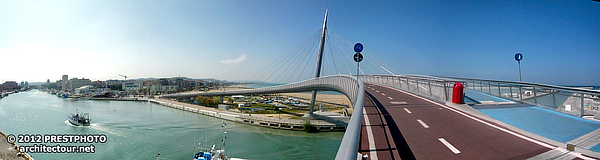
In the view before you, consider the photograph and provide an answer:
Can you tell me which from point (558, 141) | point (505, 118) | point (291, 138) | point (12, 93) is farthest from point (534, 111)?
point (12, 93)

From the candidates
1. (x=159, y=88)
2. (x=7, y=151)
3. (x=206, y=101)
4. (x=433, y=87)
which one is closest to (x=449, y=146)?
(x=433, y=87)

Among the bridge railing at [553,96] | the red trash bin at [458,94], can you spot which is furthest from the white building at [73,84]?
the bridge railing at [553,96]

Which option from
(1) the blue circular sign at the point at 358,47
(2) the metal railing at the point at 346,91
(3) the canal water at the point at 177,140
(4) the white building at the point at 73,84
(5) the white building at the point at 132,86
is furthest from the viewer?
(5) the white building at the point at 132,86

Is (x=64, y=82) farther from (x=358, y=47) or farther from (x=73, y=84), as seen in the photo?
(x=358, y=47)

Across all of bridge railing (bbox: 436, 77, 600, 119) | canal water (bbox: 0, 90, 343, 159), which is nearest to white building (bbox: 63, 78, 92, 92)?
canal water (bbox: 0, 90, 343, 159)

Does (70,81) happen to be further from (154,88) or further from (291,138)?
(291,138)

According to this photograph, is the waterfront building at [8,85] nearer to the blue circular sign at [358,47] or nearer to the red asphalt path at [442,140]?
the blue circular sign at [358,47]

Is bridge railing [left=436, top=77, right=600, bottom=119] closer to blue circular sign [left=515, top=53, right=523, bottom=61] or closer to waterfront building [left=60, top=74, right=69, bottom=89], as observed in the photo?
blue circular sign [left=515, top=53, right=523, bottom=61]
